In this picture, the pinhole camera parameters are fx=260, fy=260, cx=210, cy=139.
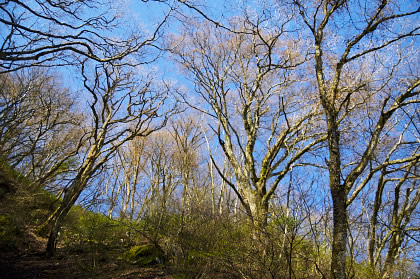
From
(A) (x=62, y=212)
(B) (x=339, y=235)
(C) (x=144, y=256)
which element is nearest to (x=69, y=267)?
(A) (x=62, y=212)

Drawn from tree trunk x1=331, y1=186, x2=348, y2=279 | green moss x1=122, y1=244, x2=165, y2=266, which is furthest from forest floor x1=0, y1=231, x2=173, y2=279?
tree trunk x1=331, y1=186, x2=348, y2=279

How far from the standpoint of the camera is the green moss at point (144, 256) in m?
6.29

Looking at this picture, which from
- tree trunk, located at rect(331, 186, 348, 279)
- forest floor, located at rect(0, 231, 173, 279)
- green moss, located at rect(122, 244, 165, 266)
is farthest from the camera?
green moss, located at rect(122, 244, 165, 266)

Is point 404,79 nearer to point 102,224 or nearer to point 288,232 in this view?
point 288,232

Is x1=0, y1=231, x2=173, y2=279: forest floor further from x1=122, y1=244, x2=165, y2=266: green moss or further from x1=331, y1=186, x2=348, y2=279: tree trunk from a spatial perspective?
x1=331, y1=186, x2=348, y2=279: tree trunk

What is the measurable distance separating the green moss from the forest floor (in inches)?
6.6

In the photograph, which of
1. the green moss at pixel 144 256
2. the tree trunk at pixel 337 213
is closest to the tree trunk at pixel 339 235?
the tree trunk at pixel 337 213

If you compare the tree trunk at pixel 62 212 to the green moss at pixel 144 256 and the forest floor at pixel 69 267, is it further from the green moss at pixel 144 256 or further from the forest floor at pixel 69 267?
the green moss at pixel 144 256

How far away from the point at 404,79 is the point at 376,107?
0.97m

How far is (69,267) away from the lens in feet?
18.9

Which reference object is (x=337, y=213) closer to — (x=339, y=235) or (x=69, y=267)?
(x=339, y=235)

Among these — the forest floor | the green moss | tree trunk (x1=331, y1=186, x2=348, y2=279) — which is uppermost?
tree trunk (x1=331, y1=186, x2=348, y2=279)

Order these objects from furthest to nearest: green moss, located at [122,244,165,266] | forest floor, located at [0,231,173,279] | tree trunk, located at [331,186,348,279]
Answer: green moss, located at [122,244,165,266] → forest floor, located at [0,231,173,279] → tree trunk, located at [331,186,348,279]

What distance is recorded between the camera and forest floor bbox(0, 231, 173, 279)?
5.25 m
